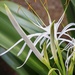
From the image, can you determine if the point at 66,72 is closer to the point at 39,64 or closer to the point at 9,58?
the point at 39,64

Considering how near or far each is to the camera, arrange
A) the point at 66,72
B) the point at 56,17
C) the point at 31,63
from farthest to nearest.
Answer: the point at 56,17 < the point at 31,63 < the point at 66,72

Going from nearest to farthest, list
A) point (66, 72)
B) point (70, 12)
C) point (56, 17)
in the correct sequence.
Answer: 1. point (66, 72)
2. point (70, 12)
3. point (56, 17)

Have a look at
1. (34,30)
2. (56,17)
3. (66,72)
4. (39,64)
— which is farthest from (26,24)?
(56,17)

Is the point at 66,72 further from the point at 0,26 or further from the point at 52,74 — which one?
the point at 0,26

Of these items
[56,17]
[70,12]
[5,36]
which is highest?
[5,36]

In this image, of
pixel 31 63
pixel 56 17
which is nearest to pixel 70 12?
pixel 31 63

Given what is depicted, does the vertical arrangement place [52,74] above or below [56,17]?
above

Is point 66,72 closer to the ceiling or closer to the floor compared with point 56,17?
closer to the ceiling

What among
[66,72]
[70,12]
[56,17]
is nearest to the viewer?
[66,72]

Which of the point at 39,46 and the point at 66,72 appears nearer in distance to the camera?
the point at 66,72
